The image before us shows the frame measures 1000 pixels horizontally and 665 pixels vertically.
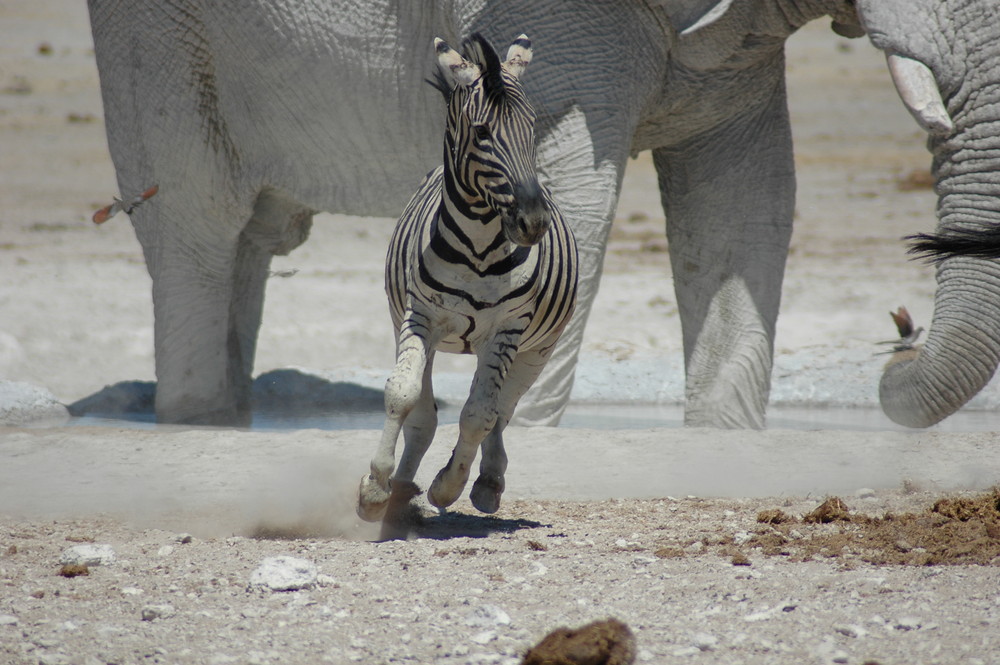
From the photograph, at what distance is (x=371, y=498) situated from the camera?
4.54 metres

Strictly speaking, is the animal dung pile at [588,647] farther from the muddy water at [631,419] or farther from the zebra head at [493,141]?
the muddy water at [631,419]

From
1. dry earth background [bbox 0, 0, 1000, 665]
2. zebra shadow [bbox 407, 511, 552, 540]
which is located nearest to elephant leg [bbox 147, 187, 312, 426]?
dry earth background [bbox 0, 0, 1000, 665]

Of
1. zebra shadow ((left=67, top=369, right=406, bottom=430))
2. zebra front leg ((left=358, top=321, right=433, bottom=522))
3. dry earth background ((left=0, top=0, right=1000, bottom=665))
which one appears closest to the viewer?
dry earth background ((left=0, top=0, right=1000, bottom=665))

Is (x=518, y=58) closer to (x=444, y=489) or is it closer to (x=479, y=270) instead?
(x=479, y=270)

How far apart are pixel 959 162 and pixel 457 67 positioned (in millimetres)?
2589

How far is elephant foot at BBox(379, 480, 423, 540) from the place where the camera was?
5.06 m

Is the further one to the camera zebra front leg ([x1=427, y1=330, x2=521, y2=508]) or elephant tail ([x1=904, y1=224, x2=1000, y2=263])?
elephant tail ([x1=904, y1=224, x2=1000, y2=263])

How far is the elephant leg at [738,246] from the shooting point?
24.1 feet

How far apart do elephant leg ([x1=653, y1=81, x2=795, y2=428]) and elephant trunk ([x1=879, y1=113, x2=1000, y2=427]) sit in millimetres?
1385

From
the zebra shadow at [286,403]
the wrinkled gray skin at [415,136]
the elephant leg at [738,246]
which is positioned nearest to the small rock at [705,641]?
the wrinkled gray skin at [415,136]

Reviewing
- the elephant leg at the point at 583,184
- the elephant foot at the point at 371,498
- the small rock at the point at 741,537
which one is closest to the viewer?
the elephant foot at the point at 371,498

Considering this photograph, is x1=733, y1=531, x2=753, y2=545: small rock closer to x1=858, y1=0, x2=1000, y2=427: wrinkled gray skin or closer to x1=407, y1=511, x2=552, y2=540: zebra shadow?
x1=407, y1=511, x2=552, y2=540: zebra shadow

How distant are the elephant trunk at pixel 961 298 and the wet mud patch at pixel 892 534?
0.79 metres

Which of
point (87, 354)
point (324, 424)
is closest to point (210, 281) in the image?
point (324, 424)
